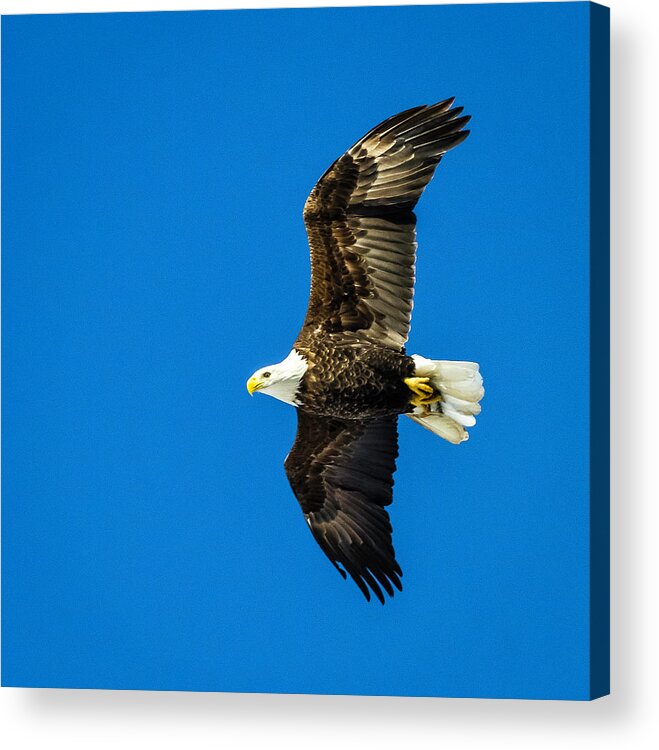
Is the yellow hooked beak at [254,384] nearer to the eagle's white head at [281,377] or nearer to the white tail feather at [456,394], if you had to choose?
the eagle's white head at [281,377]

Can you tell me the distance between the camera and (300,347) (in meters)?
5.98

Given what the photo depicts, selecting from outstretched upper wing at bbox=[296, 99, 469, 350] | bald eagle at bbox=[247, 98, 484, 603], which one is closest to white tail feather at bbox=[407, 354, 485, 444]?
bald eagle at bbox=[247, 98, 484, 603]

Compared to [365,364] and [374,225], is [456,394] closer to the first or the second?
[365,364]

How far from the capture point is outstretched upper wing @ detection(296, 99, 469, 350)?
5.78 m

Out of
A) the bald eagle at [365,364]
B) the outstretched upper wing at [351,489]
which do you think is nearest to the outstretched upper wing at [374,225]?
the bald eagle at [365,364]

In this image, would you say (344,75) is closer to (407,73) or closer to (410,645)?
(407,73)

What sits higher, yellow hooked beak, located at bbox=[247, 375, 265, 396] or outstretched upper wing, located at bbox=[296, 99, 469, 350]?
outstretched upper wing, located at bbox=[296, 99, 469, 350]

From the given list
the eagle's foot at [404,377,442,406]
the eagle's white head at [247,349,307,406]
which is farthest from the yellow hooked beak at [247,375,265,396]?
the eagle's foot at [404,377,442,406]

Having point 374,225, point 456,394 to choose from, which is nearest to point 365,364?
point 456,394

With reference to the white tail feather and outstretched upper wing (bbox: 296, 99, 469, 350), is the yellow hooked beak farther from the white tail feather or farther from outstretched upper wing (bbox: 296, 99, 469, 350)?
the white tail feather

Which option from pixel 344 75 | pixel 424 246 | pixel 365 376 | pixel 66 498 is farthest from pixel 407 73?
pixel 66 498

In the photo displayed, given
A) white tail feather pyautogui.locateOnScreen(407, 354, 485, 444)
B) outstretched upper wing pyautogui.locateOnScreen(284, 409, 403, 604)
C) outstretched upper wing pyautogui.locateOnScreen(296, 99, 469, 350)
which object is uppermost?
outstretched upper wing pyautogui.locateOnScreen(296, 99, 469, 350)

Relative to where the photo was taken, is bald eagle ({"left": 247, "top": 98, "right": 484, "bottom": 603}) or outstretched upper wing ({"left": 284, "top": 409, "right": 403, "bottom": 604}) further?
outstretched upper wing ({"left": 284, "top": 409, "right": 403, "bottom": 604})

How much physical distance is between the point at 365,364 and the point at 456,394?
317mm
